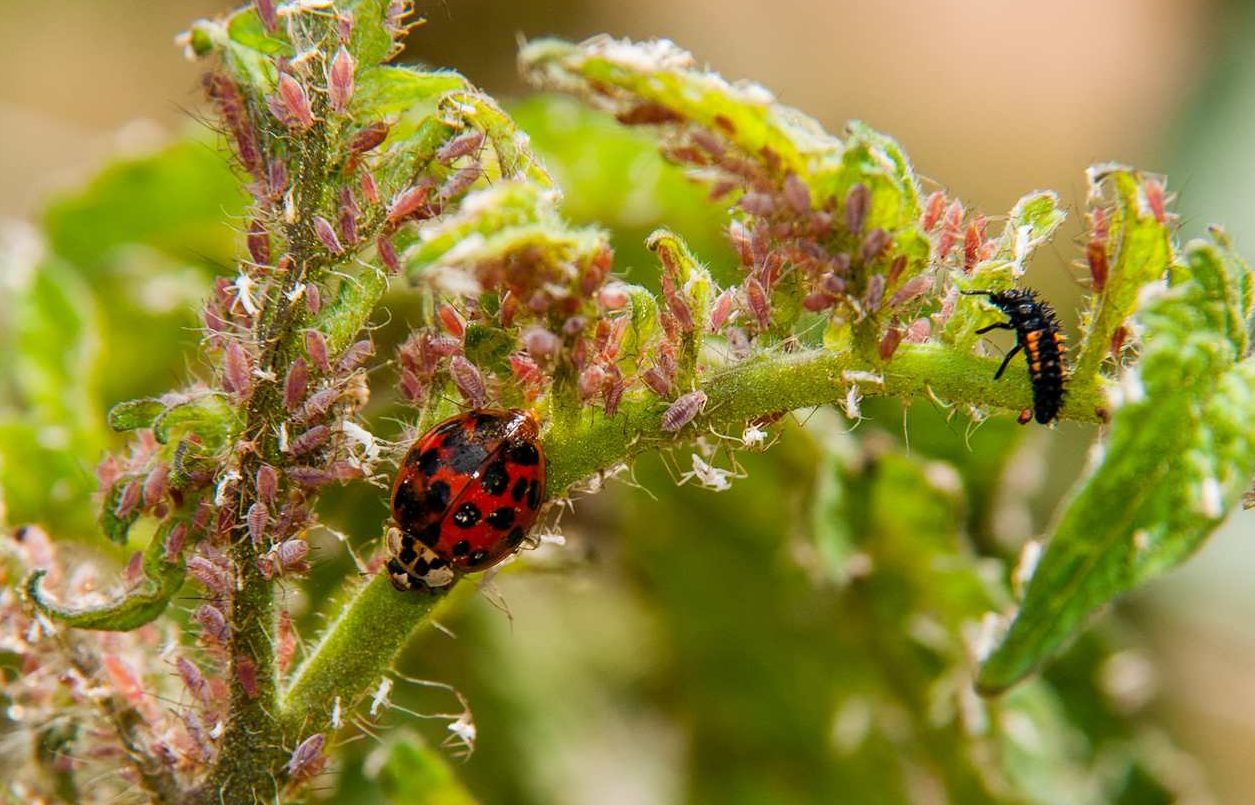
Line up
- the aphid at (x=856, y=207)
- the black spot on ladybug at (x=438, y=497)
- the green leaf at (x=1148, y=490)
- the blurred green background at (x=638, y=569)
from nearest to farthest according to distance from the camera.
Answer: the green leaf at (x=1148, y=490), the aphid at (x=856, y=207), the black spot on ladybug at (x=438, y=497), the blurred green background at (x=638, y=569)

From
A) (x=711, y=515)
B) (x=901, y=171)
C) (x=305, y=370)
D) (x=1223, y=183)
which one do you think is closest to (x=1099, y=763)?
(x=711, y=515)

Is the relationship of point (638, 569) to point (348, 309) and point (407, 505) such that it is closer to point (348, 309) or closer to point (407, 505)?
point (407, 505)

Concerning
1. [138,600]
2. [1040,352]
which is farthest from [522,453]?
[1040,352]

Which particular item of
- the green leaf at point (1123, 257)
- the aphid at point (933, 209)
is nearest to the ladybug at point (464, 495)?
the aphid at point (933, 209)

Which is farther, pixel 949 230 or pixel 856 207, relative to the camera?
pixel 949 230

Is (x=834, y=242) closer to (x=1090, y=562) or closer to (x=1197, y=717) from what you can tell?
(x=1090, y=562)

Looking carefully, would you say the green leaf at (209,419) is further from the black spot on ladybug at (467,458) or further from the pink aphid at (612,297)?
the pink aphid at (612,297)

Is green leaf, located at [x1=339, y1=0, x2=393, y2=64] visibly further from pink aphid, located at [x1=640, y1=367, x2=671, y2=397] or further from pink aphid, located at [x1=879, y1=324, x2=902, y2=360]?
pink aphid, located at [x1=879, y1=324, x2=902, y2=360]

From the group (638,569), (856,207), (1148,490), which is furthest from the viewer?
(638,569)
